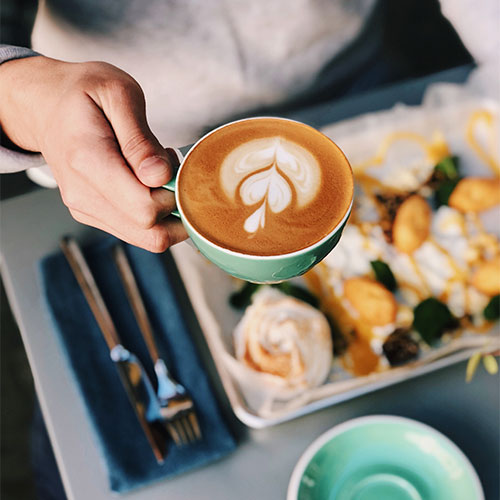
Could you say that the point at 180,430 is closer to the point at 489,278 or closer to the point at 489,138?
the point at 489,278

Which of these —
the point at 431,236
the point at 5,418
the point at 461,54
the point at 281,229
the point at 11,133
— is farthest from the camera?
the point at 461,54

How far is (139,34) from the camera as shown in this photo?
2.75 ft

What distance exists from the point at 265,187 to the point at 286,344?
1.04 ft

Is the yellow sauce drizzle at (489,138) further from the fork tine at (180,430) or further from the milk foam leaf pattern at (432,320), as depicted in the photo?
the fork tine at (180,430)

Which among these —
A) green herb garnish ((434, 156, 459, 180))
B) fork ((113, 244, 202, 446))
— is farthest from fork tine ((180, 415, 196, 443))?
green herb garnish ((434, 156, 459, 180))

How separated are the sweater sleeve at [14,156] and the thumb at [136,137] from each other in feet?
0.51

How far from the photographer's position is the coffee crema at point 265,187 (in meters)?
0.45

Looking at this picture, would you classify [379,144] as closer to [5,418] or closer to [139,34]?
[139,34]

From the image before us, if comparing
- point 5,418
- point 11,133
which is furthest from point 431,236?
point 5,418

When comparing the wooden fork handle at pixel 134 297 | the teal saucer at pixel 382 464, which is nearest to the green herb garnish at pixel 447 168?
the teal saucer at pixel 382 464

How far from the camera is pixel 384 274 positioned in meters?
0.82

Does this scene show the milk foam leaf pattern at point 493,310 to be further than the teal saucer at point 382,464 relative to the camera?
Yes

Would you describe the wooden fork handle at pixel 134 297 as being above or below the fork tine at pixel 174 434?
above

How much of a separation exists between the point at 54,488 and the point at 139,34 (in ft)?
2.61
